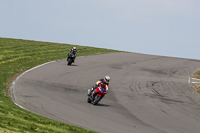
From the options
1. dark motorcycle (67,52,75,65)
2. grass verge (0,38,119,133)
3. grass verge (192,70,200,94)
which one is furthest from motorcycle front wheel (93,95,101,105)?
dark motorcycle (67,52,75,65)

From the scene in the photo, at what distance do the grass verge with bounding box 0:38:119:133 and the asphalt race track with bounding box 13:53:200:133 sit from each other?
993mm

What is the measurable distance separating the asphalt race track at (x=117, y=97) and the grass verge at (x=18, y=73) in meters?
0.99

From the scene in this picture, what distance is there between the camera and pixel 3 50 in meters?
39.8

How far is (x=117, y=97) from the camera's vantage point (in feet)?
69.8

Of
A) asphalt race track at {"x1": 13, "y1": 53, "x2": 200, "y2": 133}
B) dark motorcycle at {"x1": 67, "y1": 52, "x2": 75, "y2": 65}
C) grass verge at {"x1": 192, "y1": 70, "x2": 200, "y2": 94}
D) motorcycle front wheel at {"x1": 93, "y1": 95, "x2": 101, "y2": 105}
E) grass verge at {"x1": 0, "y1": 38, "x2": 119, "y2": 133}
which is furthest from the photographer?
dark motorcycle at {"x1": 67, "y1": 52, "x2": 75, "y2": 65}

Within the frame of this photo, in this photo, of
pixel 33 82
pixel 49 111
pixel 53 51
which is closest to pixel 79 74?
pixel 33 82

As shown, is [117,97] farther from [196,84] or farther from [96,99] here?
[196,84]

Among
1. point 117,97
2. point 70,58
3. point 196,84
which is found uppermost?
point 70,58

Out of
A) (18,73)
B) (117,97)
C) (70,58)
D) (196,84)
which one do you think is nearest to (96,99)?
(117,97)

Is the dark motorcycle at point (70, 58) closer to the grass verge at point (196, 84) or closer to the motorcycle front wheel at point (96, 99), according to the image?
the grass verge at point (196, 84)

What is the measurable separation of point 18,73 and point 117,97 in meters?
9.52

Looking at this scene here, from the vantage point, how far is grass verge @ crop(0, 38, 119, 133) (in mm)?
11328

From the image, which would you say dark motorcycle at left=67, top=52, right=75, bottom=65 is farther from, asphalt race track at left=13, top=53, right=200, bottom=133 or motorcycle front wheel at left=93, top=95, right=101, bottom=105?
motorcycle front wheel at left=93, top=95, right=101, bottom=105

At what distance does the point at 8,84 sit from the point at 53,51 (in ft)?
65.6
